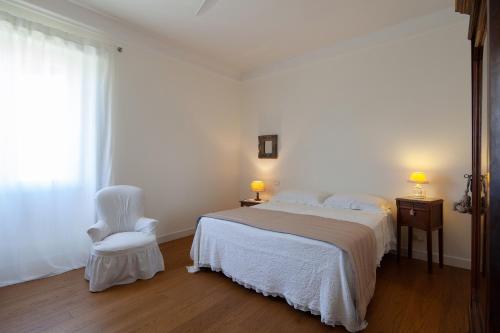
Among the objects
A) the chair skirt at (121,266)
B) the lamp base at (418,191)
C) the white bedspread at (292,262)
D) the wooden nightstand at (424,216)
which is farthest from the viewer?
the lamp base at (418,191)

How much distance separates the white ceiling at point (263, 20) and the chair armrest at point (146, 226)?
238 centimetres

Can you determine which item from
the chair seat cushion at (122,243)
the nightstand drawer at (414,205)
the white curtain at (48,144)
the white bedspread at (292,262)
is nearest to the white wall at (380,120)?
the nightstand drawer at (414,205)

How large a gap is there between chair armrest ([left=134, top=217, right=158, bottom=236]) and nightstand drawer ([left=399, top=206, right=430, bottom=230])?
9.05 feet

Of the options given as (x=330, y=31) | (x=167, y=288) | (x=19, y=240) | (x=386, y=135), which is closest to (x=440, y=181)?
(x=386, y=135)

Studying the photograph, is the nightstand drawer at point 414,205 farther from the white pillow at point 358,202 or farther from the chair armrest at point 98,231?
the chair armrest at point 98,231

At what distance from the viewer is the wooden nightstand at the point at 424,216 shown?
9.20ft

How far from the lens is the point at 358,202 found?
327 cm

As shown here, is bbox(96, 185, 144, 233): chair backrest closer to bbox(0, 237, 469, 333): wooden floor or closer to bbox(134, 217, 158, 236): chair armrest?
bbox(134, 217, 158, 236): chair armrest

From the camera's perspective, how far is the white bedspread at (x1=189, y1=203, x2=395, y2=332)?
6.28ft

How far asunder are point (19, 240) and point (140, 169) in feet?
4.71

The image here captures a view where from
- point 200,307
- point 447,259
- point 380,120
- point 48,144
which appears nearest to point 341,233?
point 200,307

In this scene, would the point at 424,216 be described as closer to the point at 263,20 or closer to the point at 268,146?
the point at 268,146

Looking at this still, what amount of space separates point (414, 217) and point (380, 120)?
1.31 m

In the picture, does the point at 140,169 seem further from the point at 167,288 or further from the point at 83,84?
the point at 167,288
